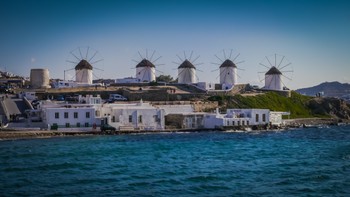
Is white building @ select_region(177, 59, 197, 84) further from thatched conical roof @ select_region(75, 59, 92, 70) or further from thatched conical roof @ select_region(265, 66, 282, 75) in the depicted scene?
thatched conical roof @ select_region(75, 59, 92, 70)

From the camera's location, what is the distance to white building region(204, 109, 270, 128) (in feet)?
155

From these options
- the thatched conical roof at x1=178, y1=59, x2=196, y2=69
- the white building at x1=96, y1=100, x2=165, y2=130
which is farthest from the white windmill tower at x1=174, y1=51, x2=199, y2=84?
the white building at x1=96, y1=100, x2=165, y2=130

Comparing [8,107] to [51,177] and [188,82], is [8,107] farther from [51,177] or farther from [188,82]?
[188,82]

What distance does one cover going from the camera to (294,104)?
6988 centimetres

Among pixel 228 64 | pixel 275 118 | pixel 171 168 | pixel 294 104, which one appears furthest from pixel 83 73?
pixel 171 168

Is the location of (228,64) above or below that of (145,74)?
above

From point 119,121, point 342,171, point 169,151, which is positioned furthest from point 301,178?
point 119,121

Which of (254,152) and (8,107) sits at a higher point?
(8,107)

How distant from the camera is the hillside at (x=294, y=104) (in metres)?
59.6

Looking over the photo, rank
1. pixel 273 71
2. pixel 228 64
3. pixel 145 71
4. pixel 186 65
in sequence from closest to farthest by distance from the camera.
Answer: pixel 145 71 < pixel 186 65 < pixel 228 64 < pixel 273 71

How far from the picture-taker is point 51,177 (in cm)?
2045

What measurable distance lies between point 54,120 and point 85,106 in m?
3.51

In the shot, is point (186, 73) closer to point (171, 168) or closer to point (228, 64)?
point (228, 64)

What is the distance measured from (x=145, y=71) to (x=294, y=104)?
24.4 metres
